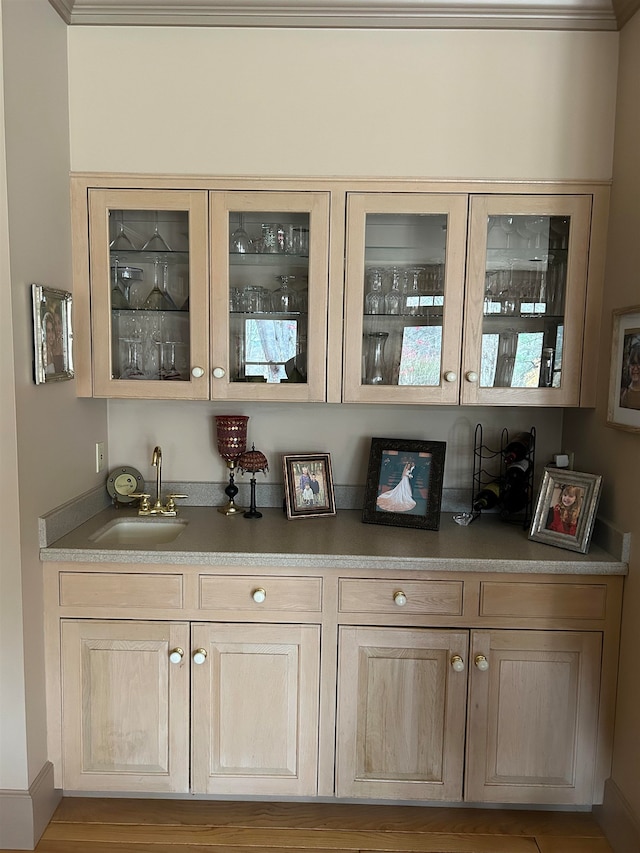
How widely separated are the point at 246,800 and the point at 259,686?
0.47 metres

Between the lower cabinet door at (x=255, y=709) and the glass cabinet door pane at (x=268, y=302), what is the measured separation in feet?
2.97

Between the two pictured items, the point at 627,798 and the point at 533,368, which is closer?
the point at 627,798

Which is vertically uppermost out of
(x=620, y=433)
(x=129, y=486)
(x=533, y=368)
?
(x=533, y=368)

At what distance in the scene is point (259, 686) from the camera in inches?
79.9

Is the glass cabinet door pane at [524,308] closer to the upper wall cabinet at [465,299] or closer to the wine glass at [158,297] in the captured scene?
the upper wall cabinet at [465,299]

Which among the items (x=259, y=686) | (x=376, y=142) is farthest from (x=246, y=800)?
(x=376, y=142)

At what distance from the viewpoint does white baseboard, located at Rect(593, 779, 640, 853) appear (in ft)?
6.08

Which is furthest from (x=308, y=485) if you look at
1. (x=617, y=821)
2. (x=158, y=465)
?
(x=617, y=821)

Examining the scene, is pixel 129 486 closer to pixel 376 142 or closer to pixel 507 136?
pixel 376 142

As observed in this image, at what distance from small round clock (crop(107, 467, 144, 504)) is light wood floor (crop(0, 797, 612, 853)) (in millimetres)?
1084

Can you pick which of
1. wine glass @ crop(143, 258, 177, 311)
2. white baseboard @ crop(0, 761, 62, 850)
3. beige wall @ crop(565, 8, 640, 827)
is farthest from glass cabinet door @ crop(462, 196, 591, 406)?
white baseboard @ crop(0, 761, 62, 850)

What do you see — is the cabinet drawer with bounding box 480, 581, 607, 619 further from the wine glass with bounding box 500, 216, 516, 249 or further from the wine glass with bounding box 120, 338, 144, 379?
the wine glass with bounding box 120, 338, 144, 379

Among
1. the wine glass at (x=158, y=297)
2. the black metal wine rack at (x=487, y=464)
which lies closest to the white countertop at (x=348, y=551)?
the black metal wine rack at (x=487, y=464)

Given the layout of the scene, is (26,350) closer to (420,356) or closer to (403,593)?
(420,356)
